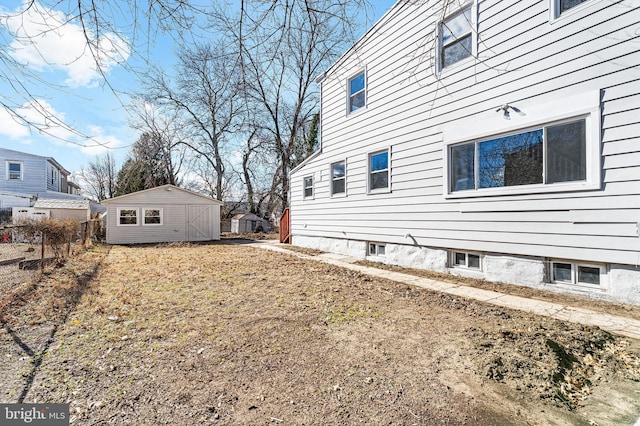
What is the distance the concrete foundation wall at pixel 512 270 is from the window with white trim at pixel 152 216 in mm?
12482

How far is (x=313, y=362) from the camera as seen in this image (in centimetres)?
265

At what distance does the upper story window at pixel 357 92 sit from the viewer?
29.3 ft

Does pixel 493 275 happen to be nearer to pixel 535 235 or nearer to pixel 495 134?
pixel 535 235

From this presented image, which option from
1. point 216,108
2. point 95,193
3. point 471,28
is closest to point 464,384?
point 471,28

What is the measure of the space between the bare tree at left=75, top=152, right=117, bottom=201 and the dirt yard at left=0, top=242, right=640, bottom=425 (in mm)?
34487

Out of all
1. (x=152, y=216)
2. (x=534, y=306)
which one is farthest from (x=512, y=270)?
(x=152, y=216)

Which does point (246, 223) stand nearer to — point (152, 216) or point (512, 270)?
point (152, 216)

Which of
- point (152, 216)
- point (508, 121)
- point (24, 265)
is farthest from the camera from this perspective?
point (152, 216)

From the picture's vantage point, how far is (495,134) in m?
5.54

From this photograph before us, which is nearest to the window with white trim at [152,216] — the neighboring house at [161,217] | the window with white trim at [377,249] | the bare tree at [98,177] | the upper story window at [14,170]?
the neighboring house at [161,217]

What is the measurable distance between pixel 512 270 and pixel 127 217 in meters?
17.4

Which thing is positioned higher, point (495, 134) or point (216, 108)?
point (216, 108)

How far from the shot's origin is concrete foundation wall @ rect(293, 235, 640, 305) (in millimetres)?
4129

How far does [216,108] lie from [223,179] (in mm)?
6659
